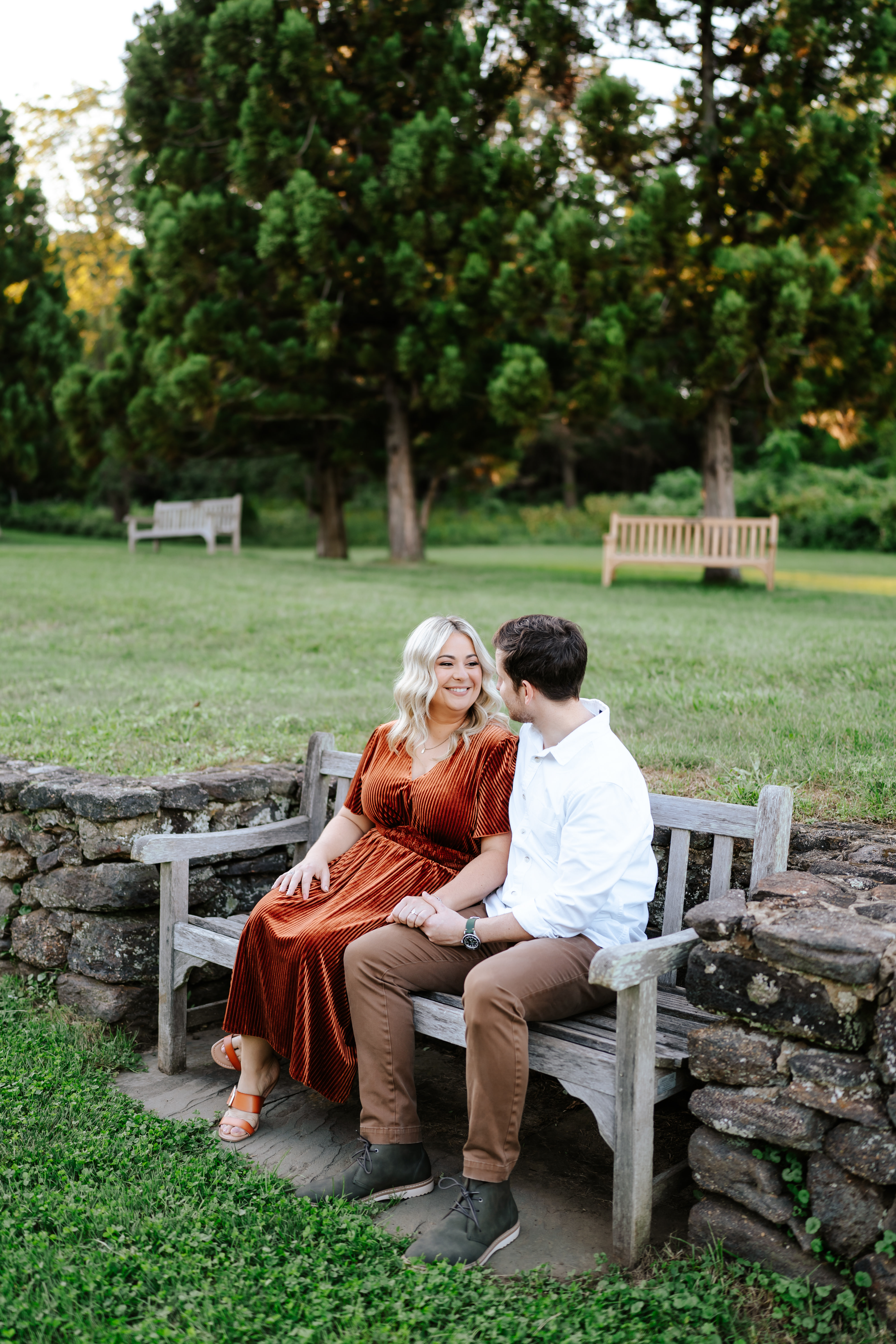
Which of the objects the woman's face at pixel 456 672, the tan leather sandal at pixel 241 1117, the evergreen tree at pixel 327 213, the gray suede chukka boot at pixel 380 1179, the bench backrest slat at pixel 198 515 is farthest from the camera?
the bench backrest slat at pixel 198 515

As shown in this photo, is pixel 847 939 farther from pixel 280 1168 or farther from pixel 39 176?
pixel 39 176

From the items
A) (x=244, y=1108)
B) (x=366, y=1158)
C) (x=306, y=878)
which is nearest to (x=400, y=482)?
(x=306, y=878)

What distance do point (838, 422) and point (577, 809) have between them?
15.2 meters

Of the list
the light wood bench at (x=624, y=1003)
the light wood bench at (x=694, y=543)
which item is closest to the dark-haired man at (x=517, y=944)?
the light wood bench at (x=624, y=1003)

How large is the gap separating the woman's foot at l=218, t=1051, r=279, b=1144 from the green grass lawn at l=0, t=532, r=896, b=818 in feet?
5.40

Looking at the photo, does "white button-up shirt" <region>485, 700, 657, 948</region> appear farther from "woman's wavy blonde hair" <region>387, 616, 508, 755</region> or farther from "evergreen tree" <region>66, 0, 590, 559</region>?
"evergreen tree" <region>66, 0, 590, 559</region>

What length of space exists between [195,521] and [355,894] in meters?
16.9

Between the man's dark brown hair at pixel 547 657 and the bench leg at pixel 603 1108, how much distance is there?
1.03m

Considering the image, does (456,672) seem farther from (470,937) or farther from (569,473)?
(569,473)

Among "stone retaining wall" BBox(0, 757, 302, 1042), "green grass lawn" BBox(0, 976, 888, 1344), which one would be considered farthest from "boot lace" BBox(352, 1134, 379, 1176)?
"stone retaining wall" BBox(0, 757, 302, 1042)

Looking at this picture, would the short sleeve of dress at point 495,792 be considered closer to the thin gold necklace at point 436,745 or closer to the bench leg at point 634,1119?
the thin gold necklace at point 436,745

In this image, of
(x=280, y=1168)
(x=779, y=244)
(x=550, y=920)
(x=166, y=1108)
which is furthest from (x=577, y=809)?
(x=779, y=244)

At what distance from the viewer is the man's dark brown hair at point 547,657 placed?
10.1 ft

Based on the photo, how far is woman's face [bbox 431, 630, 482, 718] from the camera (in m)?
3.43
